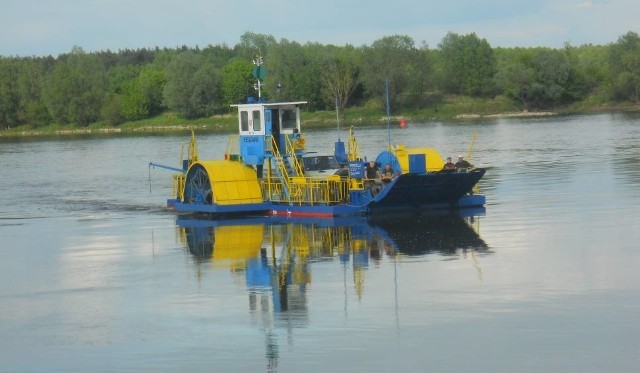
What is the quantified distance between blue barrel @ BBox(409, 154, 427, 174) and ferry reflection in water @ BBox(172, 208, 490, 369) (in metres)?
1.30

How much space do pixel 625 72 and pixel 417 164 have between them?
333 ft

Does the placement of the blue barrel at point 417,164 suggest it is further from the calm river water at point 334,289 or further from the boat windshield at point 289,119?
the boat windshield at point 289,119

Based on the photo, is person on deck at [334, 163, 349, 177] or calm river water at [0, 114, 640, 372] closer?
calm river water at [0, 114, 640, 372]

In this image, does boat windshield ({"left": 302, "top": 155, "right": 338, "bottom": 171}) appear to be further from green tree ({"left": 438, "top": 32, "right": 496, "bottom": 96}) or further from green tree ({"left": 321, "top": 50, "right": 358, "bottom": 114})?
green tree ({"left": 438, "top": 32, "right": 496, "bottom": 96})

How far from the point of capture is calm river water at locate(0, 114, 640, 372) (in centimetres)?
1631

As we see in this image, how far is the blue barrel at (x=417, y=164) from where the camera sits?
30.8m

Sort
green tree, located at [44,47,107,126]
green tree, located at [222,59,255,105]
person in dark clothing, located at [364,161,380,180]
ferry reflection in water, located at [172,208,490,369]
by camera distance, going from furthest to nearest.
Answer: green tree, located at [44,47,107,126], green tree, located at [222,59,255,105], person in dark clothing, located at [364,161,380,180], ferry reflection in water, located at [172,208,490,369]

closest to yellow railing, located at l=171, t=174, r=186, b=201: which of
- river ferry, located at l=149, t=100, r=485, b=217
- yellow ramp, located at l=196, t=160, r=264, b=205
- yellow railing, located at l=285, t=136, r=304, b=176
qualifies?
river ferry, located at l=149, t=100, r=485, b=217

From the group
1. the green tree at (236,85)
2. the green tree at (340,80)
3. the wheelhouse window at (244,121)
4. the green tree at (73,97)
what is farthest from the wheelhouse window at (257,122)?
the green tree at (73,97)

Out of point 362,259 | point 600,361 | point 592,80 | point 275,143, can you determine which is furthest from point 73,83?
point 600,361

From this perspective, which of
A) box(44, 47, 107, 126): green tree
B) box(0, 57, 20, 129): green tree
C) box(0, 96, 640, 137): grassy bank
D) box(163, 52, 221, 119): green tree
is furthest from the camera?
box(0, 57, 20, 129): green tree

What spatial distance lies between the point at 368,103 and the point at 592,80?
27.3 metres

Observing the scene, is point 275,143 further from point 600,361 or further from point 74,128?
point 74,128

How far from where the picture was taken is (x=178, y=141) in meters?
96.3
